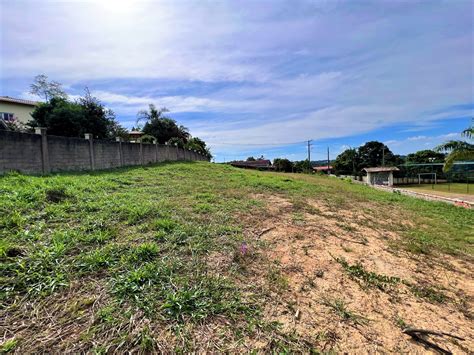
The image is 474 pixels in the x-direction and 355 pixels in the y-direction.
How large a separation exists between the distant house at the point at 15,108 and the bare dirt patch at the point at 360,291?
78.5 feet

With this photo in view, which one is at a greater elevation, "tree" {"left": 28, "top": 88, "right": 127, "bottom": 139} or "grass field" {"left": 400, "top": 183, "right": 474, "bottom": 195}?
"tree" {"left": 28, "top": 88, "right": 127, "bottom": 139}

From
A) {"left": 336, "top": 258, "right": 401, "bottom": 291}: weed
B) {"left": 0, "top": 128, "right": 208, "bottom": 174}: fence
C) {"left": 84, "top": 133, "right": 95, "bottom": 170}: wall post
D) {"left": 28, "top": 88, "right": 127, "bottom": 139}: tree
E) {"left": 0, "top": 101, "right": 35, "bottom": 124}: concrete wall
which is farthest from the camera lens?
{"left": 0, "top": 101, "right": 35, "bottom": 124}: concrete wall

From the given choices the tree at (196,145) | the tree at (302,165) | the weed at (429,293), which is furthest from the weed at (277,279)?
the tree at (302,165)

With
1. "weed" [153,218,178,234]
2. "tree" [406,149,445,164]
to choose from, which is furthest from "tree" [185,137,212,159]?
"tree" [406,149,445,164]

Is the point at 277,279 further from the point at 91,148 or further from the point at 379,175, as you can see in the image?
the point at 379,175

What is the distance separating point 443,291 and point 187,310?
8.55 feet

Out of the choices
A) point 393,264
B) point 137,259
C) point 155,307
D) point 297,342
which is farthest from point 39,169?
point 393,264

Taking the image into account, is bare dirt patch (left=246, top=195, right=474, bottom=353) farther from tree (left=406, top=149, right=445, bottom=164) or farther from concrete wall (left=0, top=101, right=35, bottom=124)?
tree (left=406, top=149, right=445, bottom=164)

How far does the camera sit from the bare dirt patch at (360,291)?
1804 millimetres

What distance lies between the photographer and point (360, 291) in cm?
236

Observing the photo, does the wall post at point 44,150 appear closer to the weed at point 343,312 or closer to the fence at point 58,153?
the fence at point 58,153

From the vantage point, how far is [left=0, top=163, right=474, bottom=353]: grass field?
1.62 meters

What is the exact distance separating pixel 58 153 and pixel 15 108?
17.9 meters

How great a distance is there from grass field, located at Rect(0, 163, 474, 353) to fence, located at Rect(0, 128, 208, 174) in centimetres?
321
